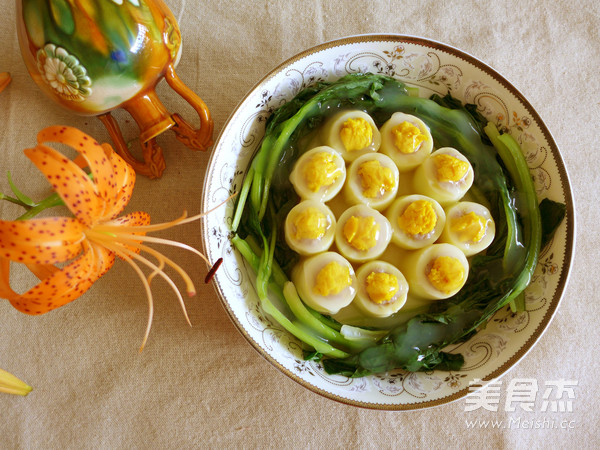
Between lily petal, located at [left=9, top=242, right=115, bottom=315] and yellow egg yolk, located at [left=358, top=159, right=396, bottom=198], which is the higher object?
yellow egg yolk, located at [left=358, top=159, right=396, bottom=198]

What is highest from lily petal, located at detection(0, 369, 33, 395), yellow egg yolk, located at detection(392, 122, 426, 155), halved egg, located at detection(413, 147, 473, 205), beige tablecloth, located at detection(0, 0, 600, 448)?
yellow egg yolk, located at detection(392, 122, 426, 155)

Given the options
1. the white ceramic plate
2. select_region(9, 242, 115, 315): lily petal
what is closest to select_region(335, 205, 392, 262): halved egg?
the white ceramic plate

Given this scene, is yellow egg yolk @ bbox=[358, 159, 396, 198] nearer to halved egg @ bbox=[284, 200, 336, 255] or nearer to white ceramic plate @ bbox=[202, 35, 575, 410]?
halved egg @ bbox=[284, 200, 336, 255]

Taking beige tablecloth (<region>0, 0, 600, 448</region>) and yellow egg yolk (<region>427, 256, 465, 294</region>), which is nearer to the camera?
yellow egg yolk (<region>427, 256, 465, 294</region>)

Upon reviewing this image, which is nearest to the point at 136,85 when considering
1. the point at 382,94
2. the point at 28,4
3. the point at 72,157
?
the point at 28,4

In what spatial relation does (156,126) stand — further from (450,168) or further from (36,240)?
(450,168)

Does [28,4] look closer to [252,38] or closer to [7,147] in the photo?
[7,147]

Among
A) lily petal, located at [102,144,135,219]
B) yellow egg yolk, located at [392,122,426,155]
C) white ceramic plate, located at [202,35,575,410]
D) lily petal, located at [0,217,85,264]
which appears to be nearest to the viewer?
lily petal, located at [0,217,85,264]
